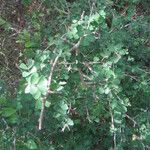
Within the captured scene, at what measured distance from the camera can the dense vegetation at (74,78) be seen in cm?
195

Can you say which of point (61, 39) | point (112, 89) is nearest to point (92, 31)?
point (61, 39)

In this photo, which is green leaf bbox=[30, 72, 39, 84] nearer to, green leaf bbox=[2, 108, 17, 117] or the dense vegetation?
the dense vegetation

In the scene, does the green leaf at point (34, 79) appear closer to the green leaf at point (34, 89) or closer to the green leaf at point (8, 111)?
the green leaf at point (34, 89)

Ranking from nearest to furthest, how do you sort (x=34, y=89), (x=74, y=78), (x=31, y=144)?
(x=34, y=89)
(x=31, y=144)
(x=74, y=78)

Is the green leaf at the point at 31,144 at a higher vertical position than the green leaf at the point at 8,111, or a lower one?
lower

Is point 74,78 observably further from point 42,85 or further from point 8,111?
point 42,85

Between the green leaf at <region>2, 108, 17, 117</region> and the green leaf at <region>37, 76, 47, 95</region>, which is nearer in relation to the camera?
the green leaf at <region>37, 76, 47, 95</region>

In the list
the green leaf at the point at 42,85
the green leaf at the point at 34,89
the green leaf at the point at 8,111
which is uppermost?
the green leaf at the point at 42,85

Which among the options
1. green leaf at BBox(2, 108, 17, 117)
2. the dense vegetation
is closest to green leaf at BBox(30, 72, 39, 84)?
the dense vegetation

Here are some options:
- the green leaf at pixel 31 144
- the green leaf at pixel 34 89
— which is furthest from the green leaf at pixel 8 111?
the green leaf at pixel 34 89

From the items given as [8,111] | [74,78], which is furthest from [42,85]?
[74,78]

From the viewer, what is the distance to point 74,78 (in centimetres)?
217

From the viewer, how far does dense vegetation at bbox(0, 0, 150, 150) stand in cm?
195

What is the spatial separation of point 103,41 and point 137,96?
0.50 meters
